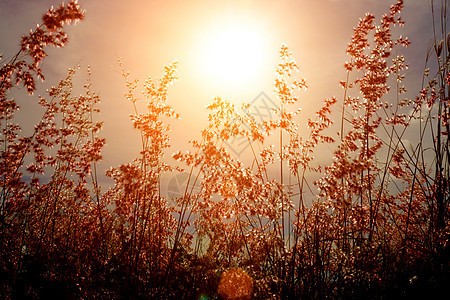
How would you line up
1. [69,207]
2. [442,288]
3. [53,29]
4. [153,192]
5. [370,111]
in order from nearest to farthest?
[442,288] < [53,29] < [153,192] < [370,111] < [69,207]

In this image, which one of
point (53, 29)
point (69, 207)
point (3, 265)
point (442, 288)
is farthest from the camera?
point (69, 207)

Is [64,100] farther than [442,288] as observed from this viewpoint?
Yes

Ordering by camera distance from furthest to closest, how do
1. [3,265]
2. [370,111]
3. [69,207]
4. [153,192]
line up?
[69,207], [370,111], [153,192], [3,265]

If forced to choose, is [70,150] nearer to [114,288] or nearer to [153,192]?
[153,192]

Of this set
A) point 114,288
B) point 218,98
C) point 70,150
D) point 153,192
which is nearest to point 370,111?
point 218,98

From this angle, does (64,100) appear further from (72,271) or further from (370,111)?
(370,111)

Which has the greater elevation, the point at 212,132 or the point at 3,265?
the point at 212,132

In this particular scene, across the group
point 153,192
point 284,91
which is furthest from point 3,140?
point 284,91

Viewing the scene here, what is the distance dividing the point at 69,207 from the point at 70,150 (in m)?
2.08

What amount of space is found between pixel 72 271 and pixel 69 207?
246cm

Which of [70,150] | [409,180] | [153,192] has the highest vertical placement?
[409,180]

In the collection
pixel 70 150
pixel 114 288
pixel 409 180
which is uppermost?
pixel 409 180

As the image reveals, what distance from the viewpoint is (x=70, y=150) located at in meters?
5.06

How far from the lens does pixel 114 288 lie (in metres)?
3.57
